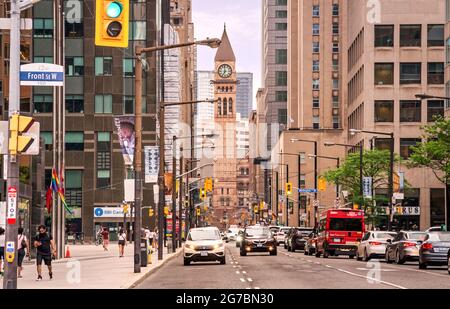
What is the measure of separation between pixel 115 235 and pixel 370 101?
101 ft

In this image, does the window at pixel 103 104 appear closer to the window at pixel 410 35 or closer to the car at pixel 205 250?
the window at pixel 410 35

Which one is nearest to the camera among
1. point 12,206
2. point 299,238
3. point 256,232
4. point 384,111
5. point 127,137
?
point 12,206

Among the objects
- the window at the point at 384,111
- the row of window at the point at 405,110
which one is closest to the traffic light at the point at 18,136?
the row of window at the point at 405,110

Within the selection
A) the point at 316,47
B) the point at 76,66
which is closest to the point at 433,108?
the point at 76,66

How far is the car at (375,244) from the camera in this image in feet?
161

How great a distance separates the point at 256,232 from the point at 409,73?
155ft

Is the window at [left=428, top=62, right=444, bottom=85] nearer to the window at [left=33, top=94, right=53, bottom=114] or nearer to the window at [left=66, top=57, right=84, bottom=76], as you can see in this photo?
the window at [left=66, top=57, right=84, bottom=76]

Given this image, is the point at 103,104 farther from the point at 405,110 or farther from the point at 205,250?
the point at 205,250

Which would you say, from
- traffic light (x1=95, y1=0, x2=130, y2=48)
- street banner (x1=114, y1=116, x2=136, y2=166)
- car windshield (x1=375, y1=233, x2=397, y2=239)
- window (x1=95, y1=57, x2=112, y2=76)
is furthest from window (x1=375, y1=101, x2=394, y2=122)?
traffic light (x1=95, y1=0, x2=130, y2=48)

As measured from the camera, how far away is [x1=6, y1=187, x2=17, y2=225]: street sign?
20.1m

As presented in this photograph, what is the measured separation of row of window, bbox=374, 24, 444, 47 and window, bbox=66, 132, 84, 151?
106 feet

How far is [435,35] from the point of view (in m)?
101

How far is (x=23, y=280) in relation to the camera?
32.2 metres
